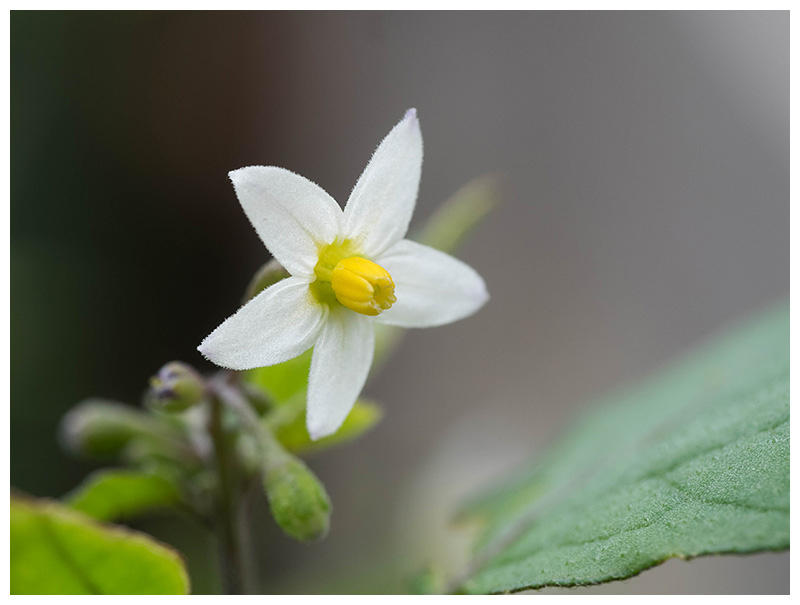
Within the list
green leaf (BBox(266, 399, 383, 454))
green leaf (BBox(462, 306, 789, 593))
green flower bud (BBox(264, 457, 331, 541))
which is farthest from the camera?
green leaf (BBox(266, 399, 383, 454))

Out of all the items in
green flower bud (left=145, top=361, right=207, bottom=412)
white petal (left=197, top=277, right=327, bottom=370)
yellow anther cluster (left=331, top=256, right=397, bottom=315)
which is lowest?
green flower bud (left=145, top=361, right=207, bottom=412)

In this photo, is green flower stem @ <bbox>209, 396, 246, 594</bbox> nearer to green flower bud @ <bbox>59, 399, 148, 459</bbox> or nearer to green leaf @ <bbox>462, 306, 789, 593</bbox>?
green flower bud @ <bbox>59, 399, 148, 459</bbox>

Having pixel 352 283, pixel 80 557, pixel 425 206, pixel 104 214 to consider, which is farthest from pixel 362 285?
pixel 425 206

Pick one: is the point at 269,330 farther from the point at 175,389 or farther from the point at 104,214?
the point at 104,214

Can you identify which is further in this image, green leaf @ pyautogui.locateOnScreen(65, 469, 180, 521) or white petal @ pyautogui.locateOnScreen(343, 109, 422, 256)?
green leaf @ pyautogui.locateOnScreen(65, 469, 180, 521)

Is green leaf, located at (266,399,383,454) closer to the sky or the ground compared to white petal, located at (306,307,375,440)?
closer to the ground

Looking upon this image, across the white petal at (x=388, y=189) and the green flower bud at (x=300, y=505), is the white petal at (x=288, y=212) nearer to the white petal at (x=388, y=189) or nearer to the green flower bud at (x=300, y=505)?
the white petal at (x=388, y=189)

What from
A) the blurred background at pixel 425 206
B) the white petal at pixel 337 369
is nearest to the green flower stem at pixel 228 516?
the white petal at pixel 337 369

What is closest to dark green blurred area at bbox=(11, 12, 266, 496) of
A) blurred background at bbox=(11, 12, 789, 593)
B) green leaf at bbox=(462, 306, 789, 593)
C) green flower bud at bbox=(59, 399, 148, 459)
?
blurred background at bbox=(11, 12, 789, 593)
